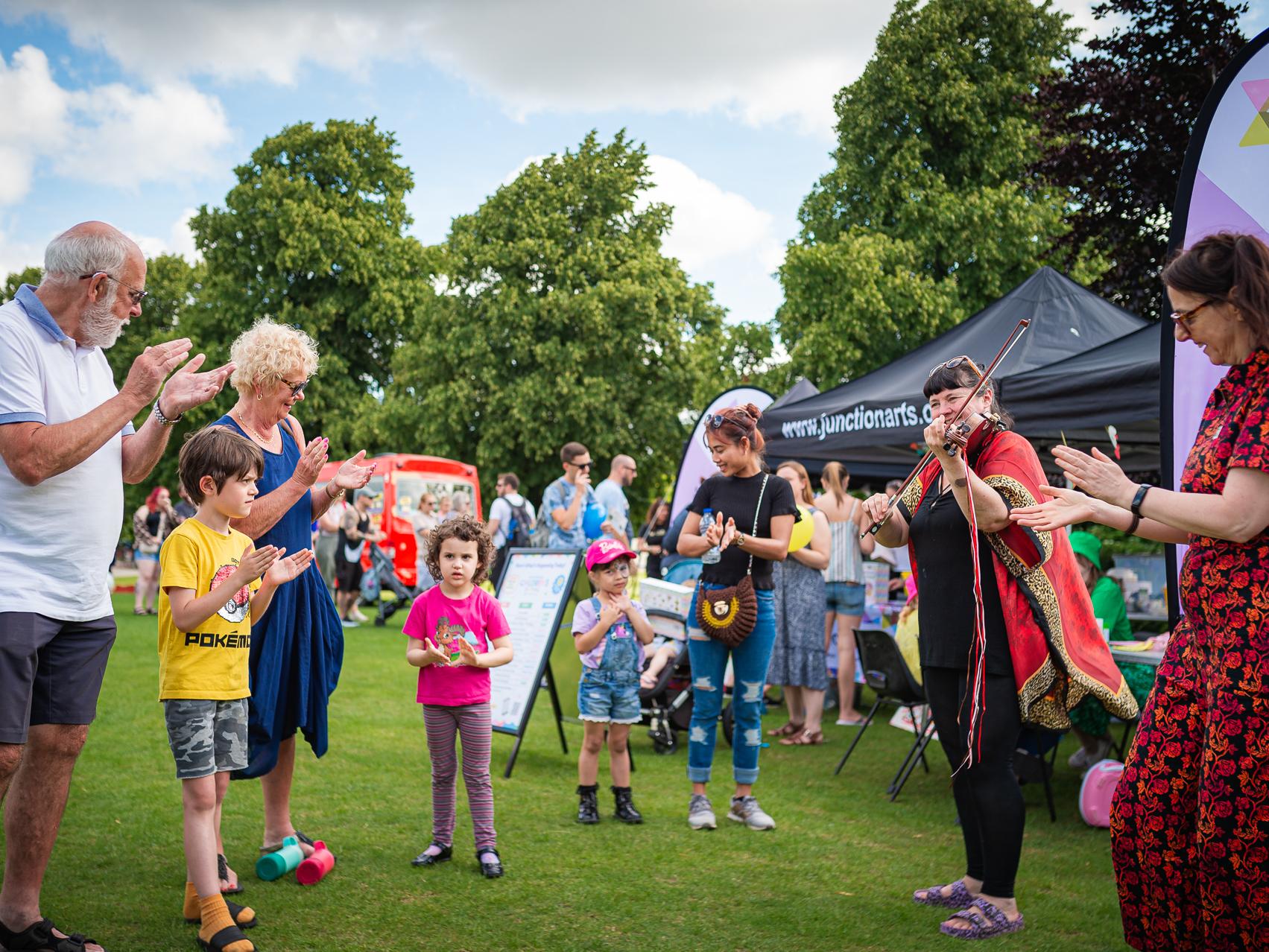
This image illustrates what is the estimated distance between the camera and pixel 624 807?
5316 mm

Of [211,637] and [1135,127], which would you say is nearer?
[211,637]

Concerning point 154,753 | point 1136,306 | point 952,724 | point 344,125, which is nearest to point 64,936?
point 952,724

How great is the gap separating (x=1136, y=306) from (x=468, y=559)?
10032 mm

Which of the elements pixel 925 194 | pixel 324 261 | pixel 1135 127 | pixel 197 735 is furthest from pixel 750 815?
pixel 324 261

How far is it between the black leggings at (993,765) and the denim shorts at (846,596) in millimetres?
4532

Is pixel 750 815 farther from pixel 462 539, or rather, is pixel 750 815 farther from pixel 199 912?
pixel 199 912

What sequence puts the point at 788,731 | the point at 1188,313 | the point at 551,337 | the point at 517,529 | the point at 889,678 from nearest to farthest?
the point at 1188,313 < the point at 889,678 < the point at 788,731 < the point at 517,529 < the point at 551,337

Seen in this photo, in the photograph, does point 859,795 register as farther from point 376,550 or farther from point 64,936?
point 376,550

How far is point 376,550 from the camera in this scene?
55.9ft

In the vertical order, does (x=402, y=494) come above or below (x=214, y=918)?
above

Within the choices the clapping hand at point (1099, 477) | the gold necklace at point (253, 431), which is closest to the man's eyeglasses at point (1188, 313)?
the clapping hand at point (1099, 477)

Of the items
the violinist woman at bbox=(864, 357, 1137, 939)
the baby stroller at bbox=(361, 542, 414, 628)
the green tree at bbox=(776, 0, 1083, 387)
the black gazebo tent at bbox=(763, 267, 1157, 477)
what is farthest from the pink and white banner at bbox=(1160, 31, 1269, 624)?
the green tree at bbox=(776, 0, 1083, 387)

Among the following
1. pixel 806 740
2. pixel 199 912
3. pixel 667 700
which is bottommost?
pixel 806 740

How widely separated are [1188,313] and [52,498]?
123 inches
